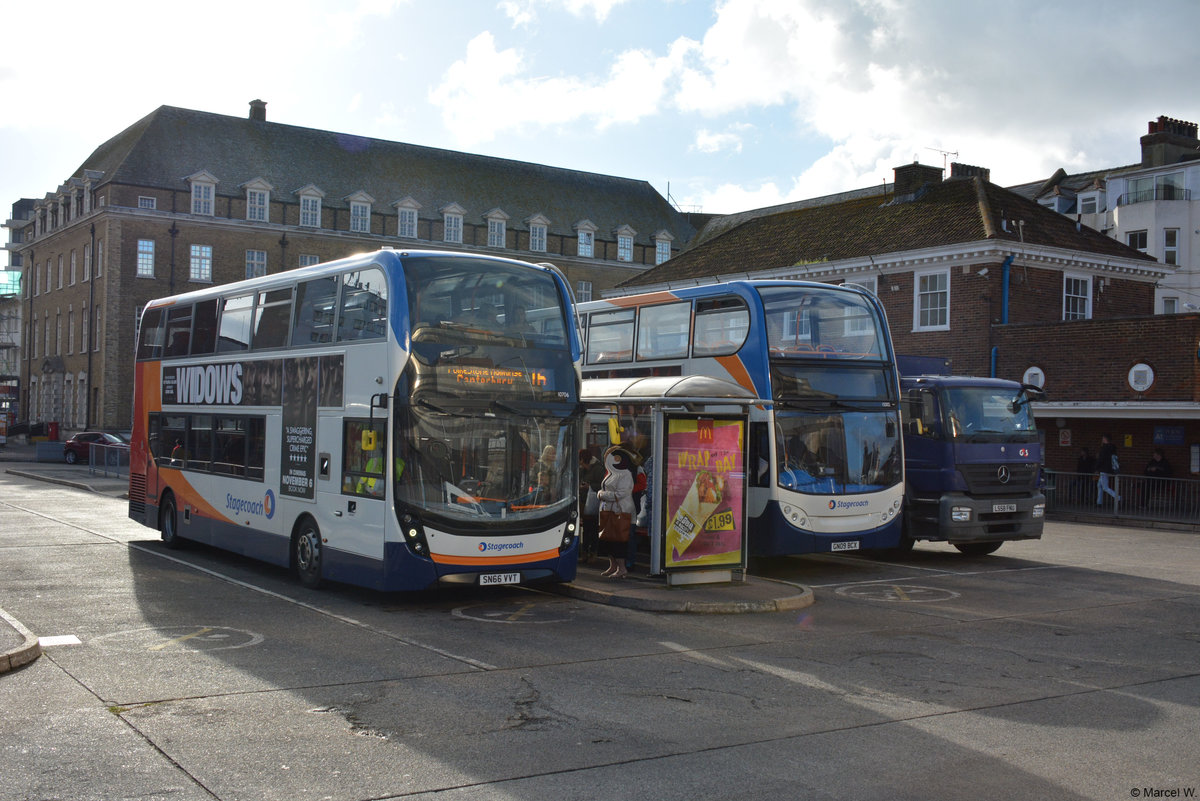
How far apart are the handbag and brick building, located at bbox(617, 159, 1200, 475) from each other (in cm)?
1891

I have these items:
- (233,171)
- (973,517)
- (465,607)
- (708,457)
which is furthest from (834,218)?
(233,171)

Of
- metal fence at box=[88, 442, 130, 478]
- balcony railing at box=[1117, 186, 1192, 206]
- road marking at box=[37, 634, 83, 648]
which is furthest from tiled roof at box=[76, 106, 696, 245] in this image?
road marking at box=[37, 634, 83, 648]

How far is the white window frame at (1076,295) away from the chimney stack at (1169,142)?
3080 centimetres

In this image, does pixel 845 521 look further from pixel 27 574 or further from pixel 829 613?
pixel 27 574

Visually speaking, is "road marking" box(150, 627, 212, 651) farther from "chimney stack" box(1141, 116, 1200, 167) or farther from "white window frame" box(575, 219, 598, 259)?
"white window frame" box(575, 219, 598, 259)

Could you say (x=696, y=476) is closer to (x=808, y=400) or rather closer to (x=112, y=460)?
(x=808, y=400)

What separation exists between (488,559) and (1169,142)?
198 ft

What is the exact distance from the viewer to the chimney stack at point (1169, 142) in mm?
60594

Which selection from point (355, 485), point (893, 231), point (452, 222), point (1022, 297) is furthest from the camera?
point (452, 222)

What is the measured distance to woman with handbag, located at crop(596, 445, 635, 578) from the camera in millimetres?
13992

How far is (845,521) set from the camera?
15719 millimetres

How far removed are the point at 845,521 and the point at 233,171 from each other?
53.0 metres

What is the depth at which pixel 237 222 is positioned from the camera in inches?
2379

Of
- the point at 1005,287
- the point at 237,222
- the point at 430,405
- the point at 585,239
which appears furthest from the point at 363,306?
the point at 585,239
